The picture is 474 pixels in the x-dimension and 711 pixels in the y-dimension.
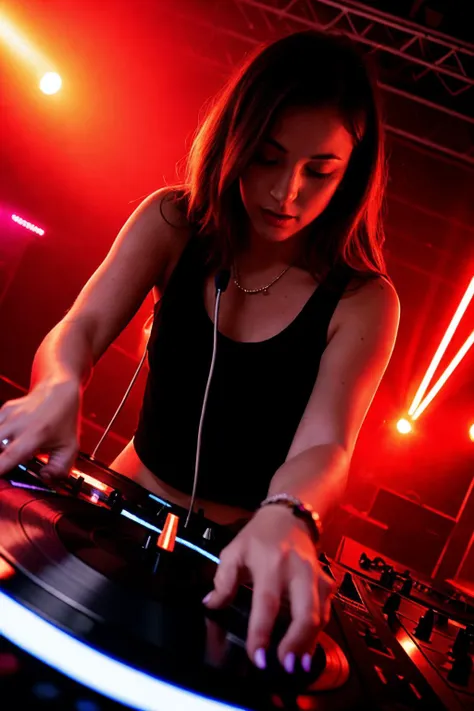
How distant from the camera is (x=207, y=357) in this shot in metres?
1.11

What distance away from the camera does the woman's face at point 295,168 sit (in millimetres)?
950

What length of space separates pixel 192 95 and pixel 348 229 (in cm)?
454

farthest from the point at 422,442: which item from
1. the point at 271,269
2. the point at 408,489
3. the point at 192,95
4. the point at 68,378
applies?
the point at 68,378

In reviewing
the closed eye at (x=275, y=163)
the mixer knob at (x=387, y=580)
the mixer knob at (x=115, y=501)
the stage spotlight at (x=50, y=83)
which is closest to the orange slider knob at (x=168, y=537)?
the mixer knob at (x=115, y=501)

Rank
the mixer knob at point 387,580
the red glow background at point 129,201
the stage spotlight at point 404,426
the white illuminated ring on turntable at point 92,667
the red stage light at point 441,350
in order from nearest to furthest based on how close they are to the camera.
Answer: the white illuminated ring on turntable at point 92,667 → the mixer knob at point 387,580 → the red stage light at point 441,350 → the red glow background at point 129,201 → the stage spotlight at point 404,426

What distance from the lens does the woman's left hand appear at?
0.45m

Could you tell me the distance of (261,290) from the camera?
118cm

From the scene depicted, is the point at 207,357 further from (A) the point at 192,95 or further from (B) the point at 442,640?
(A) the point at 192,95

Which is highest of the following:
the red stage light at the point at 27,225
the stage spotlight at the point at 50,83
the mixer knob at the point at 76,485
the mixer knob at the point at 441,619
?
the stage spotlight at the point at 50,83

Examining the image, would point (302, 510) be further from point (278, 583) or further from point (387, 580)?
point (387, 580)

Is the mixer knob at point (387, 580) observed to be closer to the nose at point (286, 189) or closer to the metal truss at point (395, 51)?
the nose at point (286, 189)

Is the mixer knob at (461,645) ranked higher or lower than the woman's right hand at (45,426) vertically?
lower

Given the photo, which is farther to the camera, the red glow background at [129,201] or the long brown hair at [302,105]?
the red glow background at [129,201]

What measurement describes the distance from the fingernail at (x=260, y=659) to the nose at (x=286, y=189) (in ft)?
2.27
